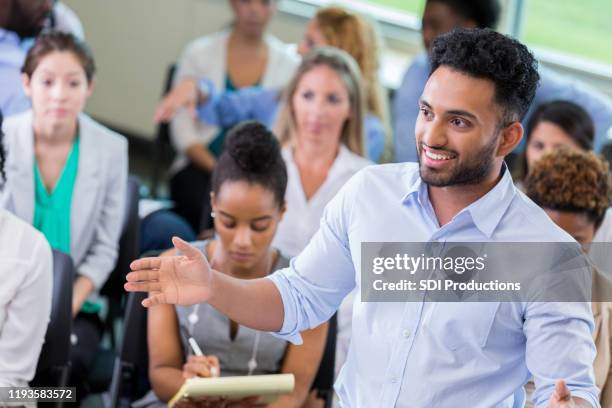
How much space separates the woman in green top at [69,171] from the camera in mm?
3020

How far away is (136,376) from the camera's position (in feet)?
8.63

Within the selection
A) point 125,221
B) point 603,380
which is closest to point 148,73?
point 125,221

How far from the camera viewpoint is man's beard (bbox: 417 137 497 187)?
1.80 metres

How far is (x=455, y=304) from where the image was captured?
182 cm

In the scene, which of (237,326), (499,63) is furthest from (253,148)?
(499,63)

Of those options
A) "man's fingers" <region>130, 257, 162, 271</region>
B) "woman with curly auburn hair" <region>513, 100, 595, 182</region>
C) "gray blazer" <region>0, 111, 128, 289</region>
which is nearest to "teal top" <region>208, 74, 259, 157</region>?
"gray blazer" <region>0, 111, 128, 289</region>

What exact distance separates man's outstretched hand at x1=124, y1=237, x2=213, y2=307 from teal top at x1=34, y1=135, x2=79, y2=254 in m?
1.30

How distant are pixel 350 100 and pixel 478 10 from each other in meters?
0.79

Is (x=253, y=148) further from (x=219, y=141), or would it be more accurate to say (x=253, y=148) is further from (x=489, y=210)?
(x=219, y=141)

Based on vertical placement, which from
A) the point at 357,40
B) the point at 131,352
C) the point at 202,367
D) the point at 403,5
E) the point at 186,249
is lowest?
the point at 131,352

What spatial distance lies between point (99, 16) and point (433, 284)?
4.18m

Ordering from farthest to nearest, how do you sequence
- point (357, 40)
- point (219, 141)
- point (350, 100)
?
point (219, 141) < point (357, 40) < point (350, 100)

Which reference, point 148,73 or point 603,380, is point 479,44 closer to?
point 603,380

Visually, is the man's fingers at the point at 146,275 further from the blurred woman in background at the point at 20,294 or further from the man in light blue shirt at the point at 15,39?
the man in light blue shirt at the point at 15,39
